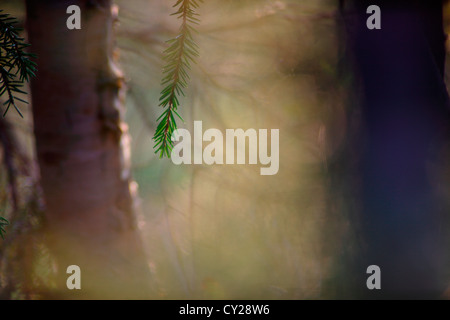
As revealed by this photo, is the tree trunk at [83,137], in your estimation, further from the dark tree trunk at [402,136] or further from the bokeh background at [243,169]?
the dark tree trunk at [402,136]

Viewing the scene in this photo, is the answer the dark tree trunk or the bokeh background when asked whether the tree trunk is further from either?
the dark tree trunk

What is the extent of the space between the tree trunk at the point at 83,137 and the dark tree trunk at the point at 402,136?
1008 millimetres

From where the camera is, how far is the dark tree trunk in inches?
45.1

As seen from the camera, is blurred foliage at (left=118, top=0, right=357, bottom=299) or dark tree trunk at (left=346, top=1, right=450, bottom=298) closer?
dark tree trunk at (left=346, top=1, right=450, bottom=298)

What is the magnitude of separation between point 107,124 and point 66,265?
61cm

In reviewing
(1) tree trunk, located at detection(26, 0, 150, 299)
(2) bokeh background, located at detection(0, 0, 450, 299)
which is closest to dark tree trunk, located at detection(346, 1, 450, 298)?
(2) bokeh background, located at detection(0, 0, 450, 299)

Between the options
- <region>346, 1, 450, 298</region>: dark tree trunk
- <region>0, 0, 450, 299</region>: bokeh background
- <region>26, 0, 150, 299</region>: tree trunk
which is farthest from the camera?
<region>0, 0, 450, 299</region>: bokeh background

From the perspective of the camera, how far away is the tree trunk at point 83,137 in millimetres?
924

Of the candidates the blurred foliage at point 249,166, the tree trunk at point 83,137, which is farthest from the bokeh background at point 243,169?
the tree trunk at point 83,137

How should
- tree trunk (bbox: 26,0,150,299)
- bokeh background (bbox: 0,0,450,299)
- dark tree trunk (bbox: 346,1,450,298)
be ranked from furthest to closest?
1. bokeh background (bbox: 0,0,450,299)
2. dark tree trunk (bbox: 346,1,450,298)
3. tree trunk (bbox: 26,0,150,299)

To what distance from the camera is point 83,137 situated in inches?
38.0

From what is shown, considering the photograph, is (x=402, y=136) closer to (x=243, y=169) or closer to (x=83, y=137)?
(x=243, y=169)

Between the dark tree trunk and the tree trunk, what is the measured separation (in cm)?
101

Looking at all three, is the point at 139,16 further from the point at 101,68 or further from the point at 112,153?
the point at 112,153
